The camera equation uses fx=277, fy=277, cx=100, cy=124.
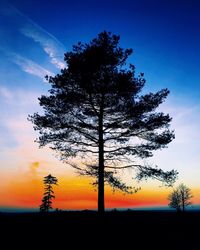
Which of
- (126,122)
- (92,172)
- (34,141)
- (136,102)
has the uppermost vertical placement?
(136,102)
